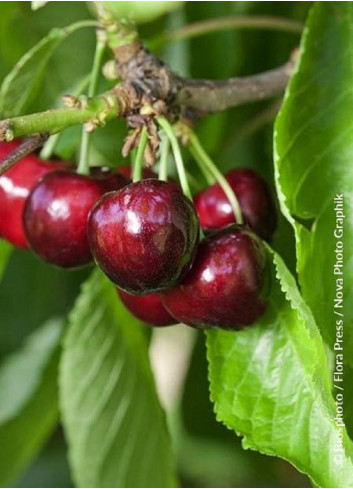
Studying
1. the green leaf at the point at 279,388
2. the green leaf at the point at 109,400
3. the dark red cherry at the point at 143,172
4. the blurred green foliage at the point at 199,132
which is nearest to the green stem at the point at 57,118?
the dark red cherry at the point at 143,172

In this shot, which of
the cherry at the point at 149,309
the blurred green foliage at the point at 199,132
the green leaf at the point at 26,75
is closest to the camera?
the cherry at the point at 149,309

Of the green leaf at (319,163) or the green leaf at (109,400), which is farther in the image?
the green leaf at (109,400)

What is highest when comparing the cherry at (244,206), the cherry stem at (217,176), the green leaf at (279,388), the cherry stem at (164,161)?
the cherry stem at (164,161)

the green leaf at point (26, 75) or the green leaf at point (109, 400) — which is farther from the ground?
the green leaf at point (26, 75)

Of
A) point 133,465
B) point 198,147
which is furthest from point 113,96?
point 133,465

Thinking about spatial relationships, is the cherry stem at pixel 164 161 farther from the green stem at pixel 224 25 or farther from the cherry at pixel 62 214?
the green stem at pixel 224 25

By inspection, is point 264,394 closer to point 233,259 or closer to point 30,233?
point 233,259

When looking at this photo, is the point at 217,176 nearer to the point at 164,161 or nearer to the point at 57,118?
the point at 164,161
